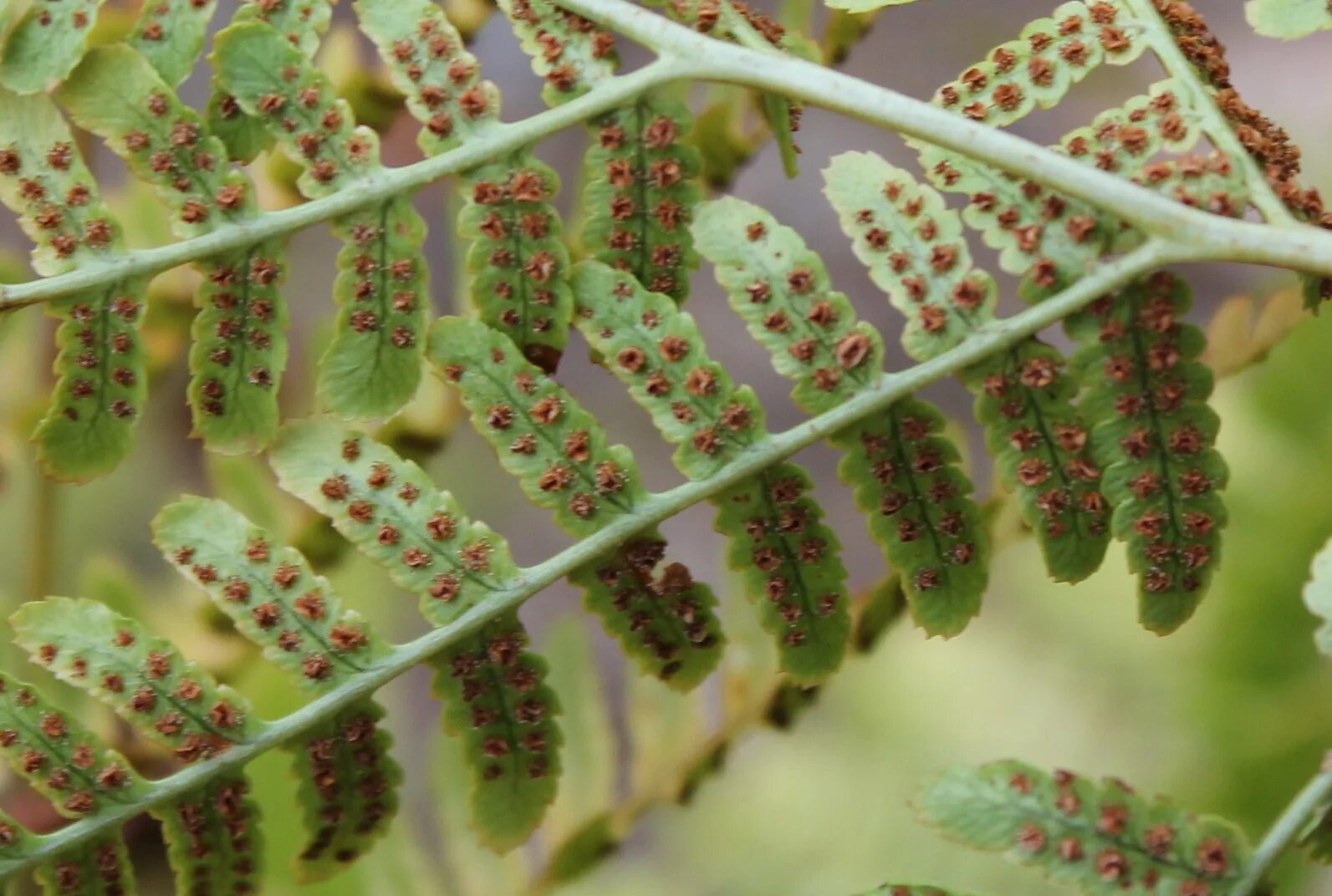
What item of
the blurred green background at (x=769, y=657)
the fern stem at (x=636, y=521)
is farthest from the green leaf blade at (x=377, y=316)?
the blurred green background at (x=769, y=657)

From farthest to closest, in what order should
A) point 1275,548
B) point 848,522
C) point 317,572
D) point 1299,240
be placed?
point 848,522, point 1275,548, point 317,572, point 1299,240

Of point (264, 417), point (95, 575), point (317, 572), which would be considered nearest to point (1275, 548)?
point (317, 572)

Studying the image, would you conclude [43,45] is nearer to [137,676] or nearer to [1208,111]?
[137,676]

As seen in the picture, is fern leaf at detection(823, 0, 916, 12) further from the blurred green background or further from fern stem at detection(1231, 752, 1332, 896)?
fern stem at detection(1231, 752, 1332, 896)

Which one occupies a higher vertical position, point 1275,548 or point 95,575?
point 95,575

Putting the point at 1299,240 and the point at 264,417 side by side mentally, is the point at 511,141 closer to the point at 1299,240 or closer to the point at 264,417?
the point at 264,417

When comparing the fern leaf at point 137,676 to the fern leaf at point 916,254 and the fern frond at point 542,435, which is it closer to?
the fern frond at point 542,435
